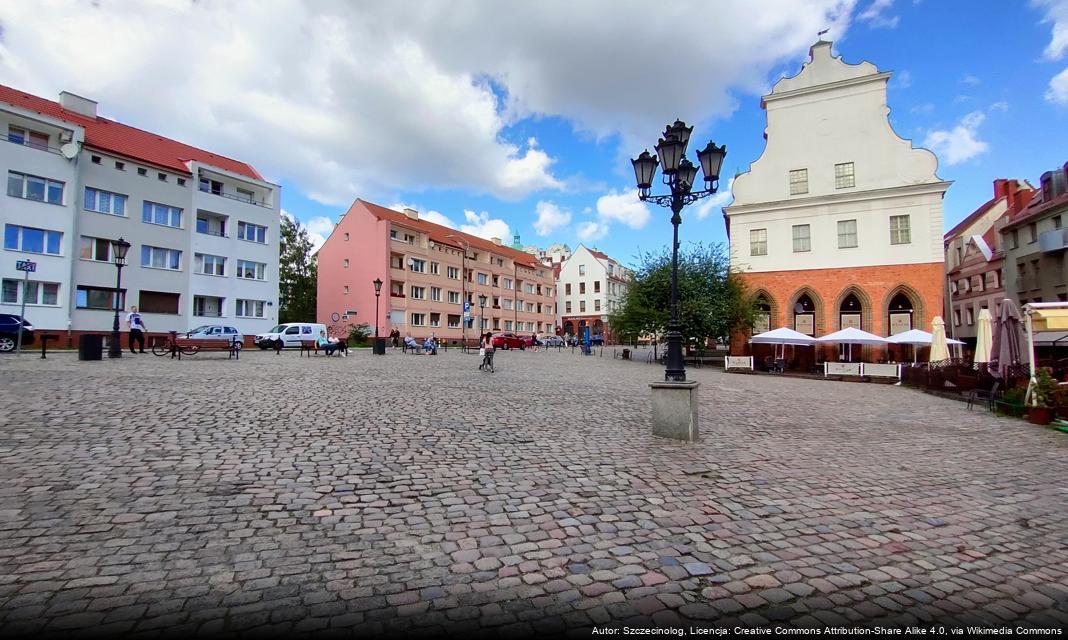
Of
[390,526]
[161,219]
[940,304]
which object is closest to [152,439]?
[390,526]

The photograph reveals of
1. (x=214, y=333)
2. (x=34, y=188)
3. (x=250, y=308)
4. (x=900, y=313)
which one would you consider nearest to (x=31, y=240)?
(x=34, y=188)

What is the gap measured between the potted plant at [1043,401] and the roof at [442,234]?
49.8m

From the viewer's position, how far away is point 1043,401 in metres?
10.4

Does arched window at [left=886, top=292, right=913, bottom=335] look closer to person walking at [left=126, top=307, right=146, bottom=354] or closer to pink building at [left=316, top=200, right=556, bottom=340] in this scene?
person walking at [left=126, top=307, right=146, bottom=354]

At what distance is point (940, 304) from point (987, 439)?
24277 millimetres

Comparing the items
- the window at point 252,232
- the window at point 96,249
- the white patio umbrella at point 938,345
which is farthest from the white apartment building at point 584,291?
the white patio umbrella at point 938,345

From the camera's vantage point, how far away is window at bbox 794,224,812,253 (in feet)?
103

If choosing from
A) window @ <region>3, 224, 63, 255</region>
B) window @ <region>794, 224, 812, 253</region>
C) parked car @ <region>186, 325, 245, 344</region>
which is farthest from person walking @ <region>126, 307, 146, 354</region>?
window @ <region>794, 224, 812, 253</region>

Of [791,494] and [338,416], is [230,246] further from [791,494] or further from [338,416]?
[791,494]

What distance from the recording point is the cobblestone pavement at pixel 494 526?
2865 mm

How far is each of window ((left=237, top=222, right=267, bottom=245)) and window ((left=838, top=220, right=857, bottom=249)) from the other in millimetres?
41888

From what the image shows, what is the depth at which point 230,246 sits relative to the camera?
130 feet

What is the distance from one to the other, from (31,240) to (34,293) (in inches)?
123

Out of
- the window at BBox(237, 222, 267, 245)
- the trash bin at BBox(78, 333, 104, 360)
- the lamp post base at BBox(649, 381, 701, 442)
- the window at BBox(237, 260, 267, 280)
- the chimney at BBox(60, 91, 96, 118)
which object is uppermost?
the chimney at BBox(60, 91, 96, 118)
